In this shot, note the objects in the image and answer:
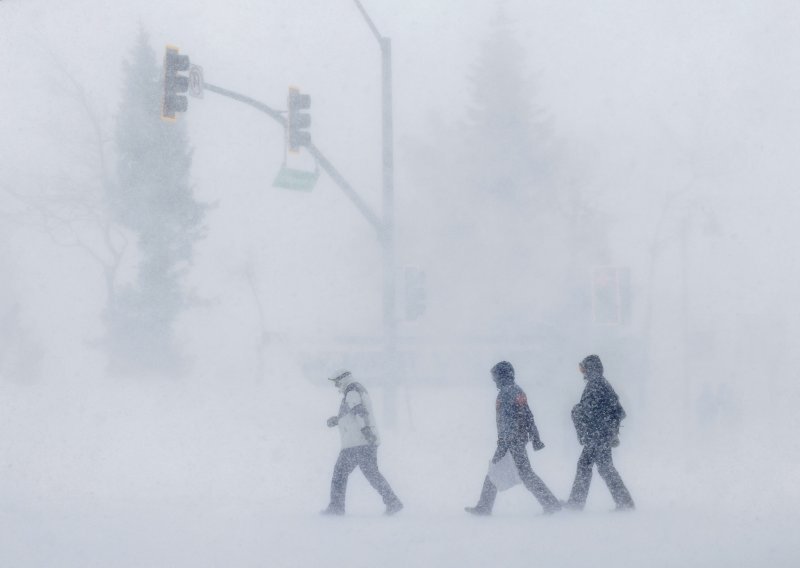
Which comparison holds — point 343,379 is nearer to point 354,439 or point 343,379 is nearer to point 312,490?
point 354,439

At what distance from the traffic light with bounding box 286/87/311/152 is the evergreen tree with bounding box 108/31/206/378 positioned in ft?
49.7

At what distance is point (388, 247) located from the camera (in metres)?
14.7

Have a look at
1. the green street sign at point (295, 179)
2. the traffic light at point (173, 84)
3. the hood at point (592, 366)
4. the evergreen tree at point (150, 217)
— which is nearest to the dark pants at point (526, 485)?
the hood at point (592, 366)

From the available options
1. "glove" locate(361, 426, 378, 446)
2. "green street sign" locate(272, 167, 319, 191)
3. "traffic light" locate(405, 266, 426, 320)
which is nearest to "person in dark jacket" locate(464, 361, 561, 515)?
"glove" locate(361, 426, 378, 446)

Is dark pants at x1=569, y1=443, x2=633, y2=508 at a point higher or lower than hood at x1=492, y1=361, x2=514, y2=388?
lower

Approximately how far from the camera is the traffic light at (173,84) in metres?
11.3

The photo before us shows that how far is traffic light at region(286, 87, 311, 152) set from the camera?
1251 cm

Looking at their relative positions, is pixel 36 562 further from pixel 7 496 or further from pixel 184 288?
pixel 184 288

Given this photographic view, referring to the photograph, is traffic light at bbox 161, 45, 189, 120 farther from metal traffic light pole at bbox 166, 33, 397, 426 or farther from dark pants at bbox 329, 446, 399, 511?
dark pants at bbox 329, 446, 399, 511

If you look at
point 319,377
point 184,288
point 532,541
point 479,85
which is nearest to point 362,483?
point 532,541

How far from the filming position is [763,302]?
2179 inches

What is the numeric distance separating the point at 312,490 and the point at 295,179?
509 cm

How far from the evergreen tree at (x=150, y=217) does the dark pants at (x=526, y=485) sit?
19749 mm

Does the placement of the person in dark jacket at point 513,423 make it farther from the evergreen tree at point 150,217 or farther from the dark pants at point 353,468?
the evergreen tree at point 150,217
